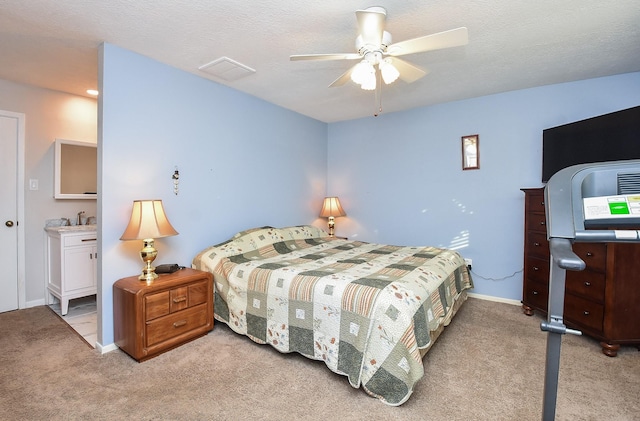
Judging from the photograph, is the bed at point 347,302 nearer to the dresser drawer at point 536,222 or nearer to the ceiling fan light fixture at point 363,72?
the dresser drawer at point 536,222

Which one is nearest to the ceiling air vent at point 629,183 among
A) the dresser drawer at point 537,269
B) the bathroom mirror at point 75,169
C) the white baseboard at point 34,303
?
the dresser drawer at point 537,269

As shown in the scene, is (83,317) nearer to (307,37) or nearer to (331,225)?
(331,225)

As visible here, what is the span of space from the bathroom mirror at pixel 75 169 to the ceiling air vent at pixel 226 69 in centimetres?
177

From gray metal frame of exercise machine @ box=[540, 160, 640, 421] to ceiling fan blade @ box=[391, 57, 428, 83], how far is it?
1394 mm

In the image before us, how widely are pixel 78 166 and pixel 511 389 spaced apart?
4.46 meters

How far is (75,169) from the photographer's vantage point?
3.41m

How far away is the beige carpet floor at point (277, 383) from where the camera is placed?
163 cm

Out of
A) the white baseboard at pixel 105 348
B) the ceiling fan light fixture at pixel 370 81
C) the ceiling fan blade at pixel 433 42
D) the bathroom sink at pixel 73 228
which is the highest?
the ceiling fan blade at pixel 433 42

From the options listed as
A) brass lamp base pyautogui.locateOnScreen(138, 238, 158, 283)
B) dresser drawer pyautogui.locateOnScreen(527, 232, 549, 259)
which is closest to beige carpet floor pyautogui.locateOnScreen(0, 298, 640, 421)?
brass lamp base pyautogui.locateOnScreen(138, 238, 158, 283)

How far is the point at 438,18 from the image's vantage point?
1.96m

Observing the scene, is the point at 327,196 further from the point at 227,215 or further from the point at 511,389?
the point at 511,389

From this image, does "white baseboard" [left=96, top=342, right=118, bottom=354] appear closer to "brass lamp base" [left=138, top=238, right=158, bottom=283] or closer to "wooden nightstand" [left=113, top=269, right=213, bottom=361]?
"wooden nightstand" [left=113, top=269, right=213, bottom=361]

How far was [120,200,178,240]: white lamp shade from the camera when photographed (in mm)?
2252

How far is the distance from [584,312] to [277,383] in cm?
244
